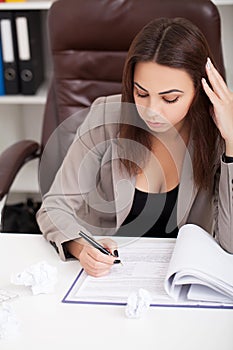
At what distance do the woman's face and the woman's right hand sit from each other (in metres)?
0.32

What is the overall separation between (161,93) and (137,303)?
0.50m

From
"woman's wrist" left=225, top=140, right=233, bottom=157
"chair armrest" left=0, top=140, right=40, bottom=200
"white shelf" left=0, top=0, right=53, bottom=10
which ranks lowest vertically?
"chair armrest" left=0, top=140, right=40, bottom=200

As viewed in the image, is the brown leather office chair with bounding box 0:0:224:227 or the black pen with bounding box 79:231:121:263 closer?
the black pen with bounding box 79:231:121:263

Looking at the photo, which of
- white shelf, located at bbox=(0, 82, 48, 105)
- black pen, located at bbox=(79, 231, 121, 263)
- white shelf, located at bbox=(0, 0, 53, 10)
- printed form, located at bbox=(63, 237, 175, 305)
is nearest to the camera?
printed form, located at bbox=(63, 237, 175, 305)

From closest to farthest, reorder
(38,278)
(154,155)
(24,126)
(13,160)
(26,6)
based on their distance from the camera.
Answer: (38,278), (154,155), (13,160), (26,6), (24,126)

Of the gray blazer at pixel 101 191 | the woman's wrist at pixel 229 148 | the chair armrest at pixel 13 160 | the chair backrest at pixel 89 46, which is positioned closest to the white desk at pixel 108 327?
the gray blazer at pixel 101 191

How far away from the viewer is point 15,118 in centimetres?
300

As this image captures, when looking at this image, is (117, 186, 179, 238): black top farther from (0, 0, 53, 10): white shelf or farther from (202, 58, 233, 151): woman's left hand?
(0, 0, 53, 10): white shelf

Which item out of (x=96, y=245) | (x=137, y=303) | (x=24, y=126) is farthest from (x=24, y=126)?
(x=137, y=303)

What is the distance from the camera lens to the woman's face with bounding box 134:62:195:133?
1.53 m

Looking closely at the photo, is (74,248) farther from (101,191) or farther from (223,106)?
(223,106)

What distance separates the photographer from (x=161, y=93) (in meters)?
1.52

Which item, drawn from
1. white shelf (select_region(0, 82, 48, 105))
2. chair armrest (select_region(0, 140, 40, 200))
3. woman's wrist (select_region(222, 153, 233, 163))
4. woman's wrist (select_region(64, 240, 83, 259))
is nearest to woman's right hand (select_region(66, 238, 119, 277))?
woman's wrist (select_region(64, 240, 83, 259))

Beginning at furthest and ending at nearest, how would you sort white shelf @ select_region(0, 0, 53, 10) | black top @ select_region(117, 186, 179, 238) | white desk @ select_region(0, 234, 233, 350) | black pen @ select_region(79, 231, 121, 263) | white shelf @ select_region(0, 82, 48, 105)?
white shelf @ select_region(0, 82, 48, 105) < white shelf @ select_region(0, 0, 53, 10) < black top @ select_region(117, 186, 179, 238) < black pen @ select_region(79, 231, 121, 263) < white desk @ select_region(0, 234, 233, 350)
